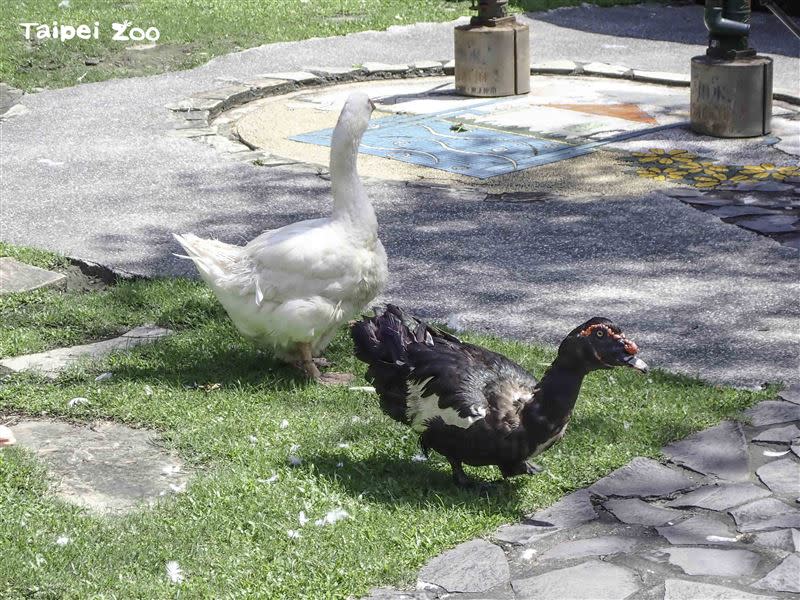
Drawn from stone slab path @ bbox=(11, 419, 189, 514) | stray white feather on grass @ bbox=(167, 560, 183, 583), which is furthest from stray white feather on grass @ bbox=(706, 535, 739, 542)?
stone slab path @ bbox=(11, 419, 189, 514)

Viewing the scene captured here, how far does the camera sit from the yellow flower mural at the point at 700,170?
29.3ft

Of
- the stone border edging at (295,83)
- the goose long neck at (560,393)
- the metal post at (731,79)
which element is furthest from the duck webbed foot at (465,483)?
the metal post at (731,79)

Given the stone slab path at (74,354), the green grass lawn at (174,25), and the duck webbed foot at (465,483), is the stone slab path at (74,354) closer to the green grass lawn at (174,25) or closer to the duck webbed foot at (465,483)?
the duck webbed foot at (465,483)

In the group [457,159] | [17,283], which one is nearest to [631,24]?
[457,159]

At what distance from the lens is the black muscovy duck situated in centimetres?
424

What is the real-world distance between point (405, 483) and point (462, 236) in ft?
11.5

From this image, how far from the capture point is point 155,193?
8914 mm

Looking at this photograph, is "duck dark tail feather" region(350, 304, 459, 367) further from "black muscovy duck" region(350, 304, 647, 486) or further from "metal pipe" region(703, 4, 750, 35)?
"metal pipe" region(703, 4, 750, 35)

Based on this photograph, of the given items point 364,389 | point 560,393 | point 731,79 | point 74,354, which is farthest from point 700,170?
point 560,393

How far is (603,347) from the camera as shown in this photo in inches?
165

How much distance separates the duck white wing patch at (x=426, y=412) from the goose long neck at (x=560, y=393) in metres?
0.22

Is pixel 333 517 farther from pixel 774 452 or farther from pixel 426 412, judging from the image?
pixel 774 452

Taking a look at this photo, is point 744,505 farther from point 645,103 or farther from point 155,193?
point 645,103

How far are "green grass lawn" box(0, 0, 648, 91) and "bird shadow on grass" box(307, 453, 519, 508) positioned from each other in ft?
29.4
